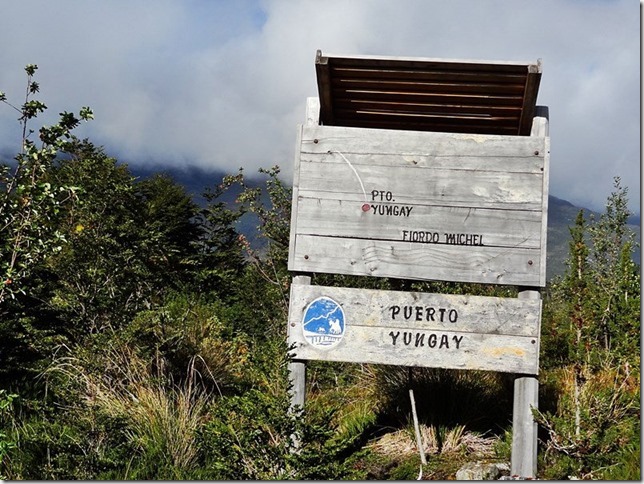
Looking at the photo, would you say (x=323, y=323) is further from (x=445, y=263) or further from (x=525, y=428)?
(x=525, y=428)

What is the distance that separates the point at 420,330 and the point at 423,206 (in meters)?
0.85

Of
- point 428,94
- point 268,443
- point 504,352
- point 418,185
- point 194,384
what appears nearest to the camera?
point 268,443

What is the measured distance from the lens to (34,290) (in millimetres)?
7020

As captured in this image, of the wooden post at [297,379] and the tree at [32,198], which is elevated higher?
the tree at [32,198]

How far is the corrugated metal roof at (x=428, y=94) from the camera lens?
195 inches

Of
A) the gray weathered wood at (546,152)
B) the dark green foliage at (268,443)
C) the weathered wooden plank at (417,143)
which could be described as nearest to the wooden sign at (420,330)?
the gray weathered wood at (546,152)

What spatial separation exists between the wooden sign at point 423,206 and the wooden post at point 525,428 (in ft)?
1.37

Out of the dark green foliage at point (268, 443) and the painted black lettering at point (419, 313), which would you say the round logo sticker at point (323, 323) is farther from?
the dark green foliage at point (268, 443)

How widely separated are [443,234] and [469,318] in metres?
0.60

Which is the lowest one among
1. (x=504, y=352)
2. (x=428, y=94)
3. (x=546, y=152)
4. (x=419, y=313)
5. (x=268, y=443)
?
(x=268, y=443)

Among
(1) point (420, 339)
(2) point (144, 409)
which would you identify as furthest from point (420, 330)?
(2) point (144, 409)

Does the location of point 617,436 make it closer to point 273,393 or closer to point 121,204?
point 273,393

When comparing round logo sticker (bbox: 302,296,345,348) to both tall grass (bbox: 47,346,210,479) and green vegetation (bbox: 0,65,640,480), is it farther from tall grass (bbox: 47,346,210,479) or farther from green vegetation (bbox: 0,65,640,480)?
tall grass (bbox: 47,346,210,479)

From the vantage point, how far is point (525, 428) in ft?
16.2
